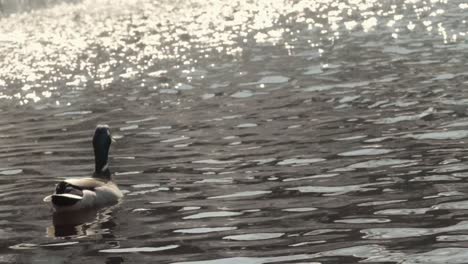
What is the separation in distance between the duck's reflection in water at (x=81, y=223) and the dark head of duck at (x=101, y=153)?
1.65m

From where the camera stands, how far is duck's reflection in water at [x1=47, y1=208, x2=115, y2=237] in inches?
611

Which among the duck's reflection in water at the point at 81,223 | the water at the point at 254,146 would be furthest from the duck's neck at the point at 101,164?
the duck's reflection in water at the point at 81,223

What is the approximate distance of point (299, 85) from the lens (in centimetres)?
2989

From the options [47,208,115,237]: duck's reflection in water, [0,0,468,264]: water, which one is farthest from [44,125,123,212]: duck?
[0,0,468,264]: water

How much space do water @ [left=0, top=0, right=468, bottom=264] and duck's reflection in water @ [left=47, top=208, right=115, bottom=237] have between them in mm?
47

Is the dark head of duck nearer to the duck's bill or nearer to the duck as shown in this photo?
the duck

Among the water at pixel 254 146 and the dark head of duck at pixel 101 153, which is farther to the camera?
the dark head of duck at pixel 101 153

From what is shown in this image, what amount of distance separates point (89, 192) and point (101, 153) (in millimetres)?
1840

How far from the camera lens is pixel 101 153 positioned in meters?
18.8

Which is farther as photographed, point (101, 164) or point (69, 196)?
point (101, 164)

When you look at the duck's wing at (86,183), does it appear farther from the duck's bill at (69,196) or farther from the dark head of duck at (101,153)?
the dark head of duck at (101,153)

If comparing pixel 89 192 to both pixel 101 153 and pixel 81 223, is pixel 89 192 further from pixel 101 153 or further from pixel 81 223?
pixel 101 153

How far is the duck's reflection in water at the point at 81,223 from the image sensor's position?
50.9ft

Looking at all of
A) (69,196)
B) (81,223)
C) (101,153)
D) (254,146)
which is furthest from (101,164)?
(254,146)
